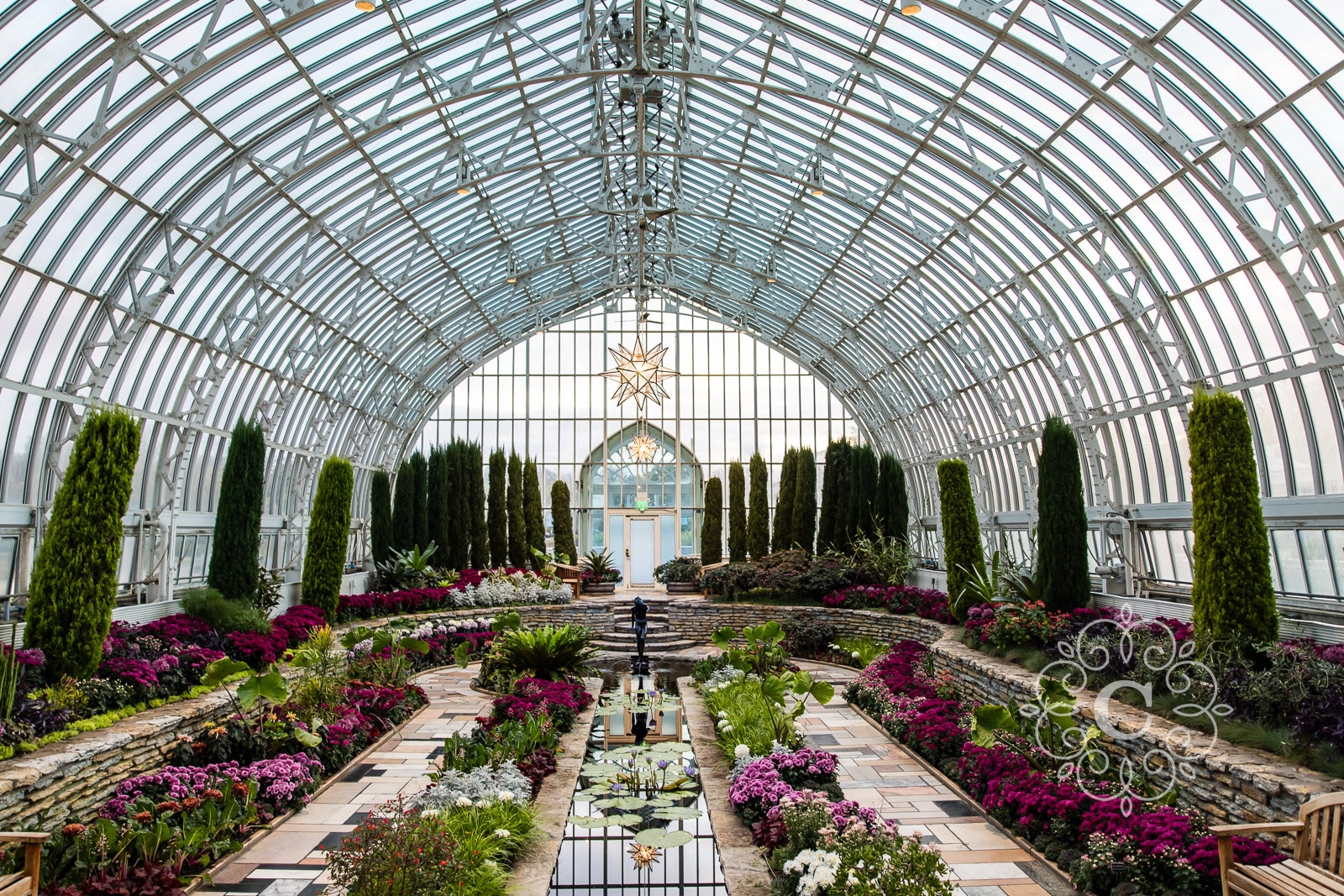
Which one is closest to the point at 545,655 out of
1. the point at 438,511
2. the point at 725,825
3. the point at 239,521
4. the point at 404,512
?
the point at 239,521

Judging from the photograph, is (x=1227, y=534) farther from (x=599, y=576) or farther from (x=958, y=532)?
(x=599, y=576)

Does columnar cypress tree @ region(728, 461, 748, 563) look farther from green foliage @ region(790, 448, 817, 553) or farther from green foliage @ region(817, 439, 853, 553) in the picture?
green foliage @ region(817, 439, 853, 553)

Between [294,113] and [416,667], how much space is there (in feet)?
31.2

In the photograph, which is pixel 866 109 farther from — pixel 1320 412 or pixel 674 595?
pixel 674 595

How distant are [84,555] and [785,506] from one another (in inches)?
828

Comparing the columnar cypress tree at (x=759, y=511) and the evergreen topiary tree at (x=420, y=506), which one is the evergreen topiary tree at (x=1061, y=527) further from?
the evergreen topiary tree at (x=420, y=506)

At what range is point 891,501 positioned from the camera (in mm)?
23656

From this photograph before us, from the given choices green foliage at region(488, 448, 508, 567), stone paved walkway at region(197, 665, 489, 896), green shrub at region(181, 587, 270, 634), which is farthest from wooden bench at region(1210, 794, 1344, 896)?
green foliage at region(488, 448, 508, 567)

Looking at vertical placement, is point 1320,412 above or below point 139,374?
below

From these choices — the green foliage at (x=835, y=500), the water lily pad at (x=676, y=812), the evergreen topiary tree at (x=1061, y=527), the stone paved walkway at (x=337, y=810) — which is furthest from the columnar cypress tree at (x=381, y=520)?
the water lily pad at (x=676, y=812)

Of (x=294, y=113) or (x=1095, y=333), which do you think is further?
(x=1095, y=333)

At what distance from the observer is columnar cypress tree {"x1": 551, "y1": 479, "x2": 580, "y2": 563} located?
1190 inches

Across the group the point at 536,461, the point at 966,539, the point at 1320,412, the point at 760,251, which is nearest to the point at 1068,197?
the point at 1320,412

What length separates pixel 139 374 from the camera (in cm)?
1672
